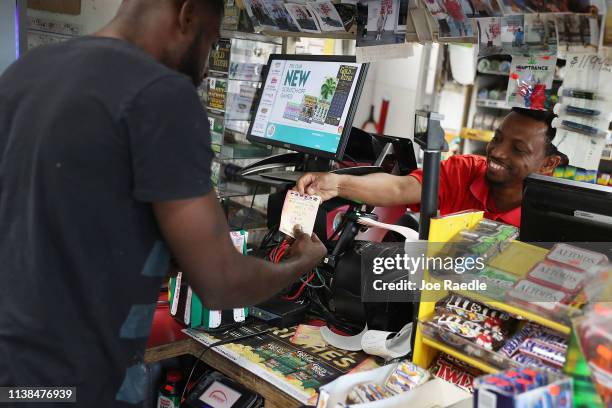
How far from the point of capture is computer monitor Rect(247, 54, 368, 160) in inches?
81.8

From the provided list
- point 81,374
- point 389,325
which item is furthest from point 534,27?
point 81,374

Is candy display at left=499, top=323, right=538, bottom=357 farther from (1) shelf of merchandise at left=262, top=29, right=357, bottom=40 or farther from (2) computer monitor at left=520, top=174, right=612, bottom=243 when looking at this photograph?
(1) shelf of merchandise at left=262, top=29, right=357, bottom=40

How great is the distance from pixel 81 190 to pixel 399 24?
1.34 m

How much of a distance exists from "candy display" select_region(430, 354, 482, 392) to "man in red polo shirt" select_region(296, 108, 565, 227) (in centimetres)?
75

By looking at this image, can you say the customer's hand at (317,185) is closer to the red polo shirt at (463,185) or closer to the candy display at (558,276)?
the red polo shirt at (463,185)

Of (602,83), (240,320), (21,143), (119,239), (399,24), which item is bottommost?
(240,320)

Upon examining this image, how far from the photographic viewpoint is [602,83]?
1.71 metres

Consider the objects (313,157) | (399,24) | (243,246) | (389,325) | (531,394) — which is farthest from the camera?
(313,157)

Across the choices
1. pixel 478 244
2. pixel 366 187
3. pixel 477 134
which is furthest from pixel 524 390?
pixel 477 134

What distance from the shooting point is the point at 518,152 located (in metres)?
2.19

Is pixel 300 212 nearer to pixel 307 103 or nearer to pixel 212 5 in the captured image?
pixel 212 5

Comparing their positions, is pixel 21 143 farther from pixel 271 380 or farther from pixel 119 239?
pixel 271 380

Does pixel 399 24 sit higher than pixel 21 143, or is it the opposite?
pixel 399 24

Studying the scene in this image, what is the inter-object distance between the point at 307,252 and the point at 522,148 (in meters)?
1.18
